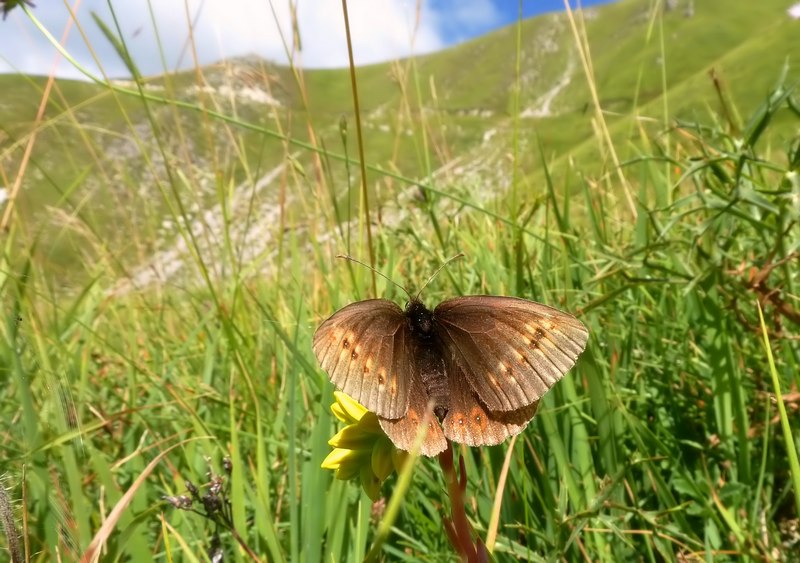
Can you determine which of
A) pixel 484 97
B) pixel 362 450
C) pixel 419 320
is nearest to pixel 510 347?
pixel 419 320

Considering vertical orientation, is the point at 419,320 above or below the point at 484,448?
above

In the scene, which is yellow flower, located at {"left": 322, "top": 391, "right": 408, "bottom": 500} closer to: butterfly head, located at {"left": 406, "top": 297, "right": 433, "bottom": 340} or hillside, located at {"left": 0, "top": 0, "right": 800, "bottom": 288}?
butterfly head, located at {"left": 406, "top": 297, "right": 433, "bottom": 340}

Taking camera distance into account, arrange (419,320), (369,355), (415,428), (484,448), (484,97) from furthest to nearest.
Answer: (484,97), (484,448), (419,320), (369,355), (415,428)

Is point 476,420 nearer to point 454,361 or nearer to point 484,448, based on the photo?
point 454,361

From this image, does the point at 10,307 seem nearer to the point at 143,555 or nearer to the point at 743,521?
the point at 143,555

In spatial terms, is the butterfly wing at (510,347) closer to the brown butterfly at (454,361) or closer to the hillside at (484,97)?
the brown butterfly at (454,361)

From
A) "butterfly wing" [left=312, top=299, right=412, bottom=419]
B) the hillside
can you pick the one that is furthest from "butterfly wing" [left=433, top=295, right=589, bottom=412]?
the hillside
